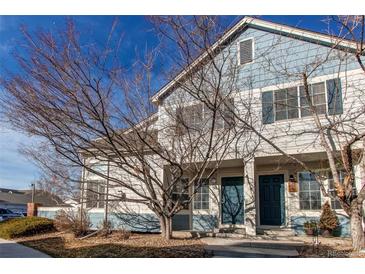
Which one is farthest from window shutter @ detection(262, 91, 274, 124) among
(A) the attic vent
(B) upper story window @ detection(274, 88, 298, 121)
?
(A) the attic vent

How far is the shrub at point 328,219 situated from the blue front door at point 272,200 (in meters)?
1.46

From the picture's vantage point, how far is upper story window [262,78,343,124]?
10164 mm

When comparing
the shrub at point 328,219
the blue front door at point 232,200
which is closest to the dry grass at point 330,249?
the shrub at point 328,219

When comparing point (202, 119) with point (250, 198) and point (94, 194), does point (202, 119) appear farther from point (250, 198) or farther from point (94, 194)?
point (94, 194)

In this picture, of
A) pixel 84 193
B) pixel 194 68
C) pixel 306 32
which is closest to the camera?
pixel 194 68

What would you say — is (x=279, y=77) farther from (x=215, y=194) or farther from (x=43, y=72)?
(x=43, y=72)

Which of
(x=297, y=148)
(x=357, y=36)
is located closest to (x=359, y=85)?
(x=357, y=36)

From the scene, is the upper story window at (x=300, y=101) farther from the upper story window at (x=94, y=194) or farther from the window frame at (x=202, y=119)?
the upper story window at (x=94, y=194)

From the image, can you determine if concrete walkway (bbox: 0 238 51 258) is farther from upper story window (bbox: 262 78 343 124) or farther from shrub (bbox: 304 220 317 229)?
upper story window (bbox: 262 78 343 124)

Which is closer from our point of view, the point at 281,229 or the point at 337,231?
the point at 337,231

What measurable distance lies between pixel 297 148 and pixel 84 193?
7.61 meters

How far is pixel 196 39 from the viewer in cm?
806

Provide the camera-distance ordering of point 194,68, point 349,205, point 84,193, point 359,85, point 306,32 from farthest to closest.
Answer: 1. point 84,193
2. point 306,32
3. point 359,85
4. point 194,68
5. point 349,205

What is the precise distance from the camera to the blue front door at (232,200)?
12461 millimetres
